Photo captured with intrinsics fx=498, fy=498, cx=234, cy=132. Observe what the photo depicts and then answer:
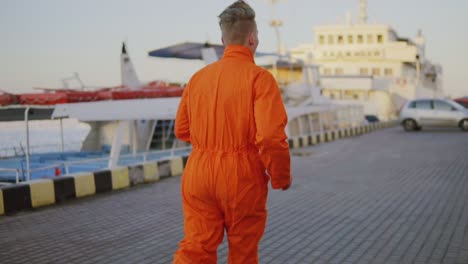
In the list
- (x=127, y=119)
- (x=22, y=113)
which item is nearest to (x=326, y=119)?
(x=127, y=119)

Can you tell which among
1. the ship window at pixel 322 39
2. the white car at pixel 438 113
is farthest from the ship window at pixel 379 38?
the white car at pixel 438 113

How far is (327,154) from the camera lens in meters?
16.3

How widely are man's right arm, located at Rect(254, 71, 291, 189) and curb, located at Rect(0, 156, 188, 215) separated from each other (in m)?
6.10

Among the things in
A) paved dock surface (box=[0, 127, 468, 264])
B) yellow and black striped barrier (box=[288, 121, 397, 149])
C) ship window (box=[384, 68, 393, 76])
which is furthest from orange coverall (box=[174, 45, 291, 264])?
ship window (box=[384, 68, 393, 76])

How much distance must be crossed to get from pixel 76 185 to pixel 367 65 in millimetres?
42687

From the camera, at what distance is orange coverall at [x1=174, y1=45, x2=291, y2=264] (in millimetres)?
2762

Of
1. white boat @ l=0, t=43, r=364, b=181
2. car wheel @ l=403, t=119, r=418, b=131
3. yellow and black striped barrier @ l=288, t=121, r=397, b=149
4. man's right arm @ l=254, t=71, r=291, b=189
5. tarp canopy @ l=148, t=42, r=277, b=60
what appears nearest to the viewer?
man's right arm @ l=254, t=71, r=291, b=189

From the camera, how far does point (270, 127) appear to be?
8.84 ft

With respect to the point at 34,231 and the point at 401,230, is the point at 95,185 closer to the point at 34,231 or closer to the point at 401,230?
the point at 34,231

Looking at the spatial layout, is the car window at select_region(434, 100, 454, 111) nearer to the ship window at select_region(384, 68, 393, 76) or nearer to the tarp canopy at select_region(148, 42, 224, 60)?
the tarp canopy at select_region(148, 42, 224, 60)

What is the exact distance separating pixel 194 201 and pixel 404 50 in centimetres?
4874

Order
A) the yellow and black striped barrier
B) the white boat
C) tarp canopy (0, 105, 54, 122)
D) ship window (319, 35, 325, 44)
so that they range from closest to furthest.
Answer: tarp canopy (0, 105, 54, 122)
the white boat
the yellow and black striped barrier
ship window (319, 35, 325, 44)

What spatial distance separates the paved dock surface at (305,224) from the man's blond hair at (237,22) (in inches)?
105

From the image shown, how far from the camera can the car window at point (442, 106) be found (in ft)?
84.7
